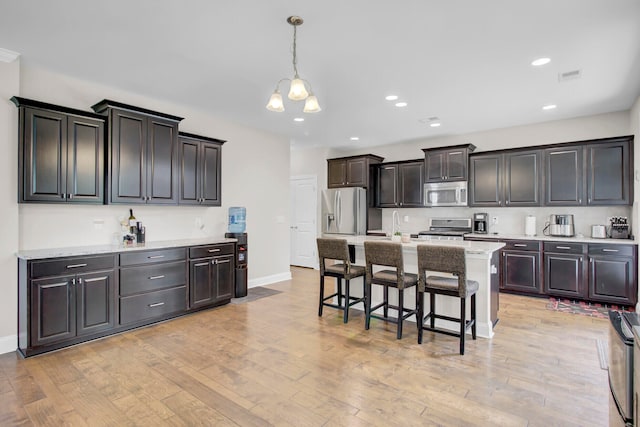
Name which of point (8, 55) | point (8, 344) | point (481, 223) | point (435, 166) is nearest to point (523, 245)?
point (481, 223)

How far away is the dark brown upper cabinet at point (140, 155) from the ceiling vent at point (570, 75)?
4434 millimetres

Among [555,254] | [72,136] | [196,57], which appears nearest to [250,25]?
[196,57]

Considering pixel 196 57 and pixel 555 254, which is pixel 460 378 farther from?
pixel 196 57

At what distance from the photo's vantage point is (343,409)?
7.18 ft

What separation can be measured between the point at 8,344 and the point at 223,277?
7.04 ft

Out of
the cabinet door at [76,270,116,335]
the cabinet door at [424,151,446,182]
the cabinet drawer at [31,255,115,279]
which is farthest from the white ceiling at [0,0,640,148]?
the cabinet door at [76,270,116,335]

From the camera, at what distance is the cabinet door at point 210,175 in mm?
4652

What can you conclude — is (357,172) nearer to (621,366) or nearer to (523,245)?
(523,245)

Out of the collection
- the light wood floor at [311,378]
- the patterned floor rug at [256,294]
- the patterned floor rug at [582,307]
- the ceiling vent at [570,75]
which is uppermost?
the ceiling vent at [570,75]

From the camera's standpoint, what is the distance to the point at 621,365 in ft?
4.29

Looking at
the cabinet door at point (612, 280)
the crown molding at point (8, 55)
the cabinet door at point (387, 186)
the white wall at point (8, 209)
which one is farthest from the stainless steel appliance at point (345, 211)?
the crown molding at point (8, 55)

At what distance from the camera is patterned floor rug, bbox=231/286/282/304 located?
484cm

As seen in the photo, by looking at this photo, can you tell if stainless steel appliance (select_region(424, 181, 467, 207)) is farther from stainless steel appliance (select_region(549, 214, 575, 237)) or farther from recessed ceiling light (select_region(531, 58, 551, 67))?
recessed ceiling light (select_region(531, 58, 551, 67))

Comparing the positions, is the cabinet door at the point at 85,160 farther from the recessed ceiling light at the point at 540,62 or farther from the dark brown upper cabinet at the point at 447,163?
the dark brown upper cabinet at the point at 447,163
